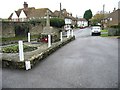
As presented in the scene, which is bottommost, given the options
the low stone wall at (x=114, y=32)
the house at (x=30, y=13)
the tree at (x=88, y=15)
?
the low stone wall at (x=114, y=32)

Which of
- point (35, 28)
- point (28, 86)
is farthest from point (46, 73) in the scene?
point (35, 28)

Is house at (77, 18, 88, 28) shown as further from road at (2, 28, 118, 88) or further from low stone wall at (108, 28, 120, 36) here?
road at (2, 28, 118, 88)

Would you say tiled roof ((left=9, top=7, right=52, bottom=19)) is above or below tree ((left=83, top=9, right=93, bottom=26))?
below

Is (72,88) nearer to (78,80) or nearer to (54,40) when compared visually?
(78,80)

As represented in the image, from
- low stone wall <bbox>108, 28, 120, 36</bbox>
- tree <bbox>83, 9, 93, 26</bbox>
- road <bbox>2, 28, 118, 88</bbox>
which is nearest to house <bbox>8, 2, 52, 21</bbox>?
low stone wall <bbox>108, 28, 120, 36</bbox>

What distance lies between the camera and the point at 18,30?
87.7 feet

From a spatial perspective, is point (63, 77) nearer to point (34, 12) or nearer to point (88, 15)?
point (34, 12)

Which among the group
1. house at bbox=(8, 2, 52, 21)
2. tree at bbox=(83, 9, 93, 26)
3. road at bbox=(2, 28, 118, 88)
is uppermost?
tree at bbox=(83, 9, 93, 26)

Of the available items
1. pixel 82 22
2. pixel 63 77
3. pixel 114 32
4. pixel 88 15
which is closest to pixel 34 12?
pixel 114 32

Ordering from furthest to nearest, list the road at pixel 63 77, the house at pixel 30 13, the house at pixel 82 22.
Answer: the house at pixel 82 22 < the house at pixel 30 13 < the road at pixel 63 77

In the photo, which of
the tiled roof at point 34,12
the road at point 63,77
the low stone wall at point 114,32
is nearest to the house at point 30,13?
the tiled roof at point 34,12

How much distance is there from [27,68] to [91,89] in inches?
135

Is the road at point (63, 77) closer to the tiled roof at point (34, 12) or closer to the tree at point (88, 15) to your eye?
the tiled roof at point (34, 12)

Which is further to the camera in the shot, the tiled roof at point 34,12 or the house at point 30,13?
the tiled roof at point 34,12
